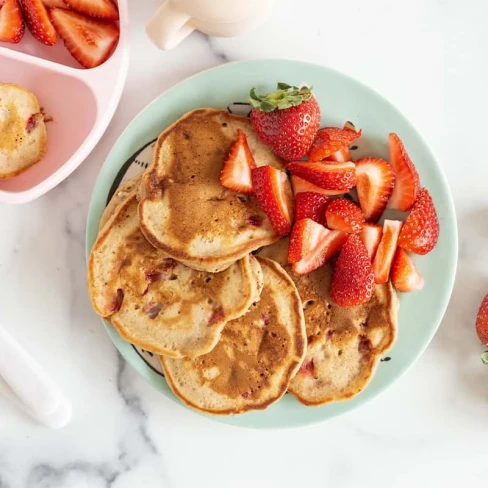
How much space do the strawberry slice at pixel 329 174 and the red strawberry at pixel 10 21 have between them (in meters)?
0.81

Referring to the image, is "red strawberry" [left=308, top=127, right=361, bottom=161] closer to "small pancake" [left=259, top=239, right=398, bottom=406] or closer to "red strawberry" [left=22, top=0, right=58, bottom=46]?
"small pancake" [left=259, top=239, right=398, bottom=406]

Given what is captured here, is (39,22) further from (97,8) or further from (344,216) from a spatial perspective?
(344,216)

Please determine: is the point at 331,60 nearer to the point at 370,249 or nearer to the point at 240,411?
the point at 370,249

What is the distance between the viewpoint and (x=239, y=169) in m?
1.55

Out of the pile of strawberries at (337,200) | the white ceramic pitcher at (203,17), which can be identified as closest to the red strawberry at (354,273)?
the pile of strawberries at (337,200)

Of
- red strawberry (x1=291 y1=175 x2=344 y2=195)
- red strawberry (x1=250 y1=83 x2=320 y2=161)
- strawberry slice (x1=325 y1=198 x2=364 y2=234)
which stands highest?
red strawberry (x1=250 y1=83 x2=320 y2=161)

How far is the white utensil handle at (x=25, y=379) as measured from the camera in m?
1.74

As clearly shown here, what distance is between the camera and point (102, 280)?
1643mm

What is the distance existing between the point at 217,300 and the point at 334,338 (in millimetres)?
317

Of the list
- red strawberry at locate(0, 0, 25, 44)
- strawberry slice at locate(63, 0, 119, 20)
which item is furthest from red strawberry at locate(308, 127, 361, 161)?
red strawberry at locate(0, 0, 25, 44)

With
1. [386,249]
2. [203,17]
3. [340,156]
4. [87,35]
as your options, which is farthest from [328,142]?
[87,35]

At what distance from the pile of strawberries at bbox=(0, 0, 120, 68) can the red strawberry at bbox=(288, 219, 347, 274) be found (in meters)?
0.69

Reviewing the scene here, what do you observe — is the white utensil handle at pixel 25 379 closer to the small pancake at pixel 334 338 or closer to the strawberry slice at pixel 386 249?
the small pancake at pixel 334 338

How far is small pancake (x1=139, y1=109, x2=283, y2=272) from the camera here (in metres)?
1.54
